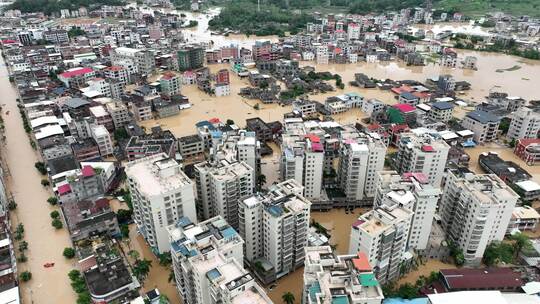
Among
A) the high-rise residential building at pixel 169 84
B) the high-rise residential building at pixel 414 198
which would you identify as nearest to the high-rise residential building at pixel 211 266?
the high-rise residential building at pixel 414 198

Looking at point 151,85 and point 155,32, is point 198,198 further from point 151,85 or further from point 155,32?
point 155,32

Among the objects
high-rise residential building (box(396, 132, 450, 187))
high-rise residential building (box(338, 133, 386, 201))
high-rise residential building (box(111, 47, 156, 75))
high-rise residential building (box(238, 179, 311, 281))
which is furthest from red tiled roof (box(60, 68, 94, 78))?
high-rise residential building (box(396, 132, 450, 187))

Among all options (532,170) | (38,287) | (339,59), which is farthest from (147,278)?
(339,59)

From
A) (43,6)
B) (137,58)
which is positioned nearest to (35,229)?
(137,58)

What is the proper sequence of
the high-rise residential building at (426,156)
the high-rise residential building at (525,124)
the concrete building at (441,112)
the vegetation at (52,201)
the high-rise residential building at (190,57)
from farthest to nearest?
the high-rise residential building at (190,57), the concrete building at (441,112), the high-rise residential building at (525,124), the vegetation at (52,201), the high-rise residential building at (426,156)

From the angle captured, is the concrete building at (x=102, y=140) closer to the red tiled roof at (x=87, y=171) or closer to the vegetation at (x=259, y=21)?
the red tiled roof at (x=87, y=171)

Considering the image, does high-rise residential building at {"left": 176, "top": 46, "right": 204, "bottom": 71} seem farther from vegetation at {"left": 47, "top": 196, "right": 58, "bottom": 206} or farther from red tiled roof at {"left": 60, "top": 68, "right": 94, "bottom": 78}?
vegetation at {"left": 47, "top": 196, "right": 58, "bottom": 206}

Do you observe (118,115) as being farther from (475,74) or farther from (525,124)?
(475,74)
